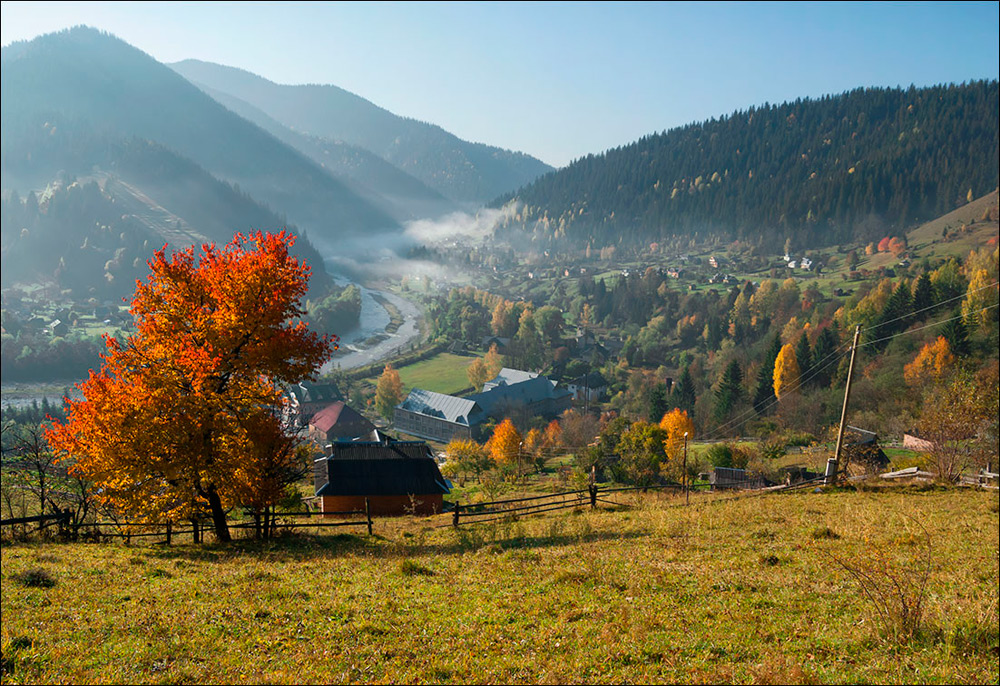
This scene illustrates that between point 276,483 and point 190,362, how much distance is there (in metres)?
5.37

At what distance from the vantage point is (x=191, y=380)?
1691 centimetres

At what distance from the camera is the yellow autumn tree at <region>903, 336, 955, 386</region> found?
7905 cm

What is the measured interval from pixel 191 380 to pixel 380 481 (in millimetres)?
31059

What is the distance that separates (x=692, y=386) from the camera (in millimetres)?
113062

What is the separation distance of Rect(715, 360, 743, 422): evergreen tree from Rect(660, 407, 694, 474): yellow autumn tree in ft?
42.5

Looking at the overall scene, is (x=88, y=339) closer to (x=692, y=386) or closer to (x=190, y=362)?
(x=692, y=386)

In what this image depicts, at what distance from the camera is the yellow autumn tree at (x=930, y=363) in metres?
79.1

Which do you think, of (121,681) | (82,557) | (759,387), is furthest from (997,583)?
(759,387)

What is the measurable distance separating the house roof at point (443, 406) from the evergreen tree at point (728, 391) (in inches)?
1908

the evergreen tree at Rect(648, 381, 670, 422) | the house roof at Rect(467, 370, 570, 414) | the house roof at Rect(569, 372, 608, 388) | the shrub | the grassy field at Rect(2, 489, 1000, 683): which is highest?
the house roof at Rect(569, 372, 608, 388)

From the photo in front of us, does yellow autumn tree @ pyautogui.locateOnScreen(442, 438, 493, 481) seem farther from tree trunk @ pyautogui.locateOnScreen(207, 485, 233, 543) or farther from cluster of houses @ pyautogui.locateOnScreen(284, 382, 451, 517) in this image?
tree trunk @ pyautogui.locateOnScreen(207, 485, 233, 543)

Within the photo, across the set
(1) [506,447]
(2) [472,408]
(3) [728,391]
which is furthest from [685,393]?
(1) [506,447]

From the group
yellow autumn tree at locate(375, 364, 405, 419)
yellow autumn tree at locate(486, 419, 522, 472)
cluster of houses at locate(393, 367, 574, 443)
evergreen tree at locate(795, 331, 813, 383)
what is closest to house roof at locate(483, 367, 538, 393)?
cluster of houses at locate(393, 367, 574, 443)

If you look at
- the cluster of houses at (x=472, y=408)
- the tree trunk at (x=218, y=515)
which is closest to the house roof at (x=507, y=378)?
the cluster of houses at (x=472, y=408)
